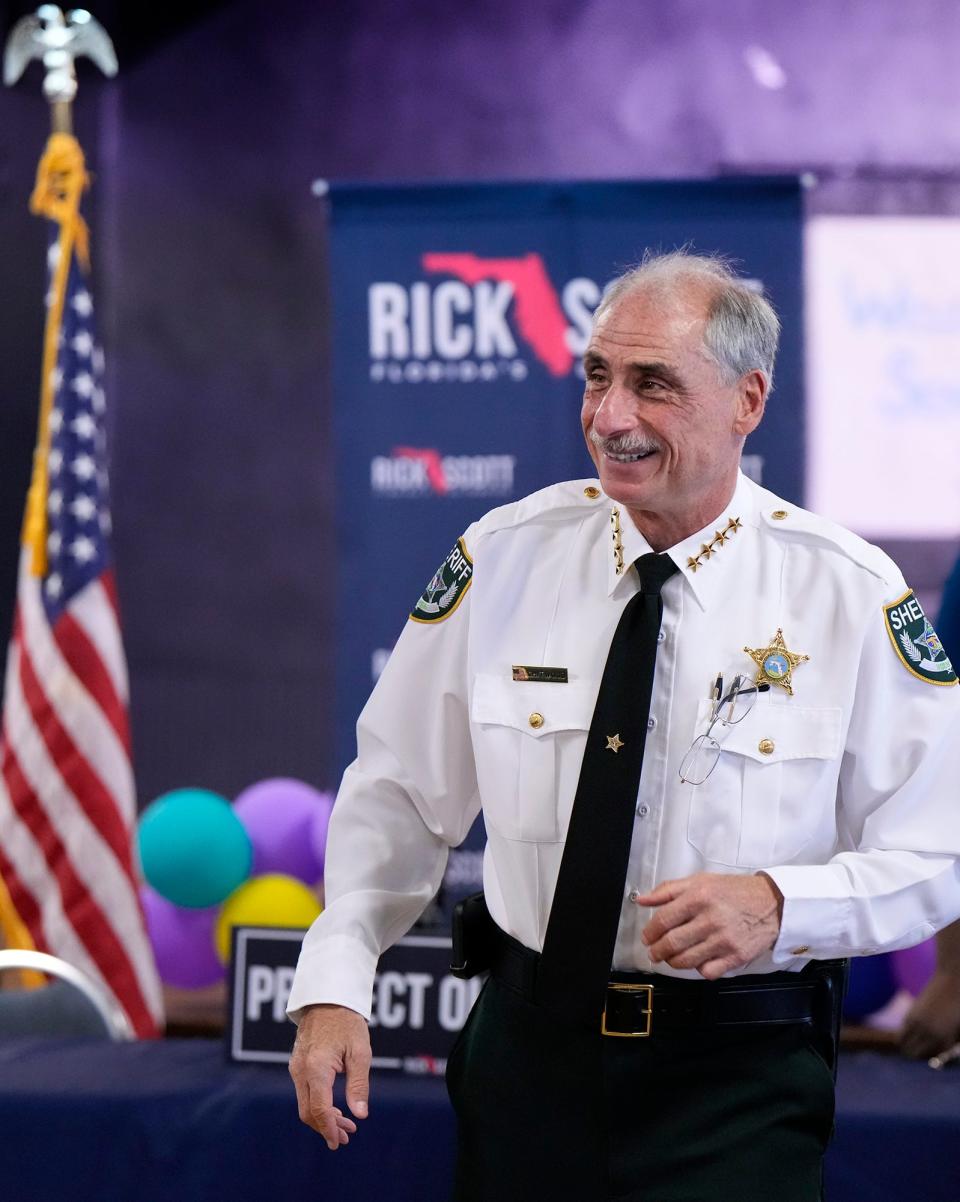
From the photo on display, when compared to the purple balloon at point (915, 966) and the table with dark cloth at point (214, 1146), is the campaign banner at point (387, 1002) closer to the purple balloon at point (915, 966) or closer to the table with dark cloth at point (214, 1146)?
the table with dark cloth at point (214, 1146)

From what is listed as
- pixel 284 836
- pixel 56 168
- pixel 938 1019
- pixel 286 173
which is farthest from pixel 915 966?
pixel 286 173

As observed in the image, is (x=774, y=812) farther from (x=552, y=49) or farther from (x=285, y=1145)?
(x=552, y=49)

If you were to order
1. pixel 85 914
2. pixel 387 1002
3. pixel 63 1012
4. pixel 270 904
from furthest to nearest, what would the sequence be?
pixel 270 904 < pixel 85 914 < pixel 63 1012 < pixel 387 1002

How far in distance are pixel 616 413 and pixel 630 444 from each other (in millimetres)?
34

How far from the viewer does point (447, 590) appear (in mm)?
1654

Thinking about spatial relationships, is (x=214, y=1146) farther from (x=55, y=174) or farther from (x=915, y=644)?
(x=55, y=174)

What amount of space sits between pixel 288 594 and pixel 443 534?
183 centimetres

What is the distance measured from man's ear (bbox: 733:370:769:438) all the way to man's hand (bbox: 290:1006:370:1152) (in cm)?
72

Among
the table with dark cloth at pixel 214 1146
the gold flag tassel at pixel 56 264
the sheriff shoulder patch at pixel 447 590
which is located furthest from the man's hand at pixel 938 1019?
the gold flag tassel at pixel 56 264

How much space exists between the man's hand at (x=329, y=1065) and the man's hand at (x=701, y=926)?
32cm

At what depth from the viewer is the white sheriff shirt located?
4.83 ft

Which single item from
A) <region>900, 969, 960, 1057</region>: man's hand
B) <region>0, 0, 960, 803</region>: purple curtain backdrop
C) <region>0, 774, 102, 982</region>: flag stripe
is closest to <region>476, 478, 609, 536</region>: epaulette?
<region>900, 969, 960, 1057</region>: man's hand

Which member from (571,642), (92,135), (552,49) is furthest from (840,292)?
(571,642)

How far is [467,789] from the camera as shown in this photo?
1.67 m
